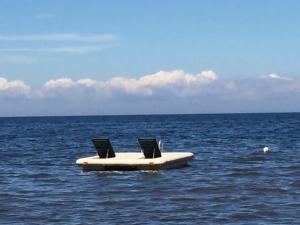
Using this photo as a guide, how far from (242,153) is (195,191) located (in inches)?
894

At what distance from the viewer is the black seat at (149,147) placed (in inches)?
1315

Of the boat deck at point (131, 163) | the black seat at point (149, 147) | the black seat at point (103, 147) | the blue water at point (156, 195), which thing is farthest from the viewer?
the black seat at point (103, 147)

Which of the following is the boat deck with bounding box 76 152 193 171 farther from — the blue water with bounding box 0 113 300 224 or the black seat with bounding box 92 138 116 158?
the blue water with bounding box 0 113 300 224

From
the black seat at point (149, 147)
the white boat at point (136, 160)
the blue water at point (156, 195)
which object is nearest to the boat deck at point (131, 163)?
the white boat at point (136, 160)

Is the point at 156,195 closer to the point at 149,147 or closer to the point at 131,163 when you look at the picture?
the point at 131,163

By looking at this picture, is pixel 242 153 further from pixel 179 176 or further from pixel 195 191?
pixel 195 191

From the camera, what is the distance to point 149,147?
33688 mm

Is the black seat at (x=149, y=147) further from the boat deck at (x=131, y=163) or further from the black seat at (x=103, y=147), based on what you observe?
the black seat at (x=103, y=147)

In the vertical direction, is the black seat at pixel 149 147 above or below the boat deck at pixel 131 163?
above

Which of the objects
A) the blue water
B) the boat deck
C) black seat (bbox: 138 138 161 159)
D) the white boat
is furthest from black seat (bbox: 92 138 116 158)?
black seat (bbox: 138 138 161 159)

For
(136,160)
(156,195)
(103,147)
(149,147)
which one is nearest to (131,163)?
(136,160)

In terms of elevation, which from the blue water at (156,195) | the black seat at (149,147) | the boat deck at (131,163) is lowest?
the blue water at (156,195)

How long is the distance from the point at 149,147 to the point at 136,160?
1297 mm

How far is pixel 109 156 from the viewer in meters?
34.8
